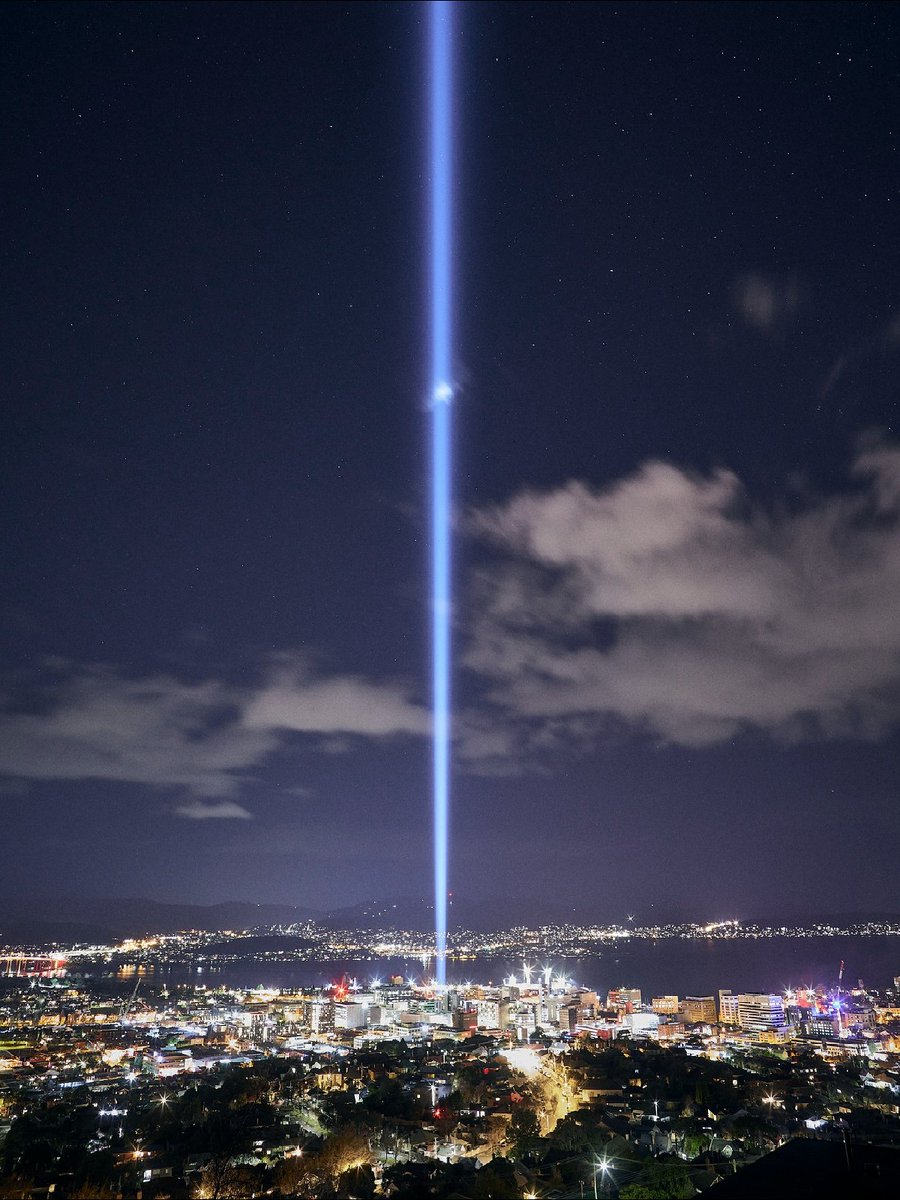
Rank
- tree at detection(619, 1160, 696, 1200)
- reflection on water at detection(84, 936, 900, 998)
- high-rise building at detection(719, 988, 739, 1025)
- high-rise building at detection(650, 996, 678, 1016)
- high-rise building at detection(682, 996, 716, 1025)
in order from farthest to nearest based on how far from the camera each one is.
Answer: reflection on water at detection(84, 936, 900, 998) → high-rise building at detection(650, 996, 678, 1016) → high-rise building at detection(719, 988, 739, 1025) → high-rise building at detection(682, 996, 716, 1025) → tree at detection(619, 1160, 696, 1200)

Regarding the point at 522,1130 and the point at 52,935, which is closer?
the point at 522,1130

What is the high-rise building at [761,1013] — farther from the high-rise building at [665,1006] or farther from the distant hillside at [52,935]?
the distant hillside at [52,935]

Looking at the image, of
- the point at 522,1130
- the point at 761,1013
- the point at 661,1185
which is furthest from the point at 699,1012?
the point at 661,1185

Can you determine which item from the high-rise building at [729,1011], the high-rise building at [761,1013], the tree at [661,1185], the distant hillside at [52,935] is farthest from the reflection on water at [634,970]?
the tree at [661,1185]

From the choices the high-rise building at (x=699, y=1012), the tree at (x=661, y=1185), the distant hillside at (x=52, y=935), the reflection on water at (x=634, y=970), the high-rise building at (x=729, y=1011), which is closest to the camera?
the tree at (x=661, y=1185)

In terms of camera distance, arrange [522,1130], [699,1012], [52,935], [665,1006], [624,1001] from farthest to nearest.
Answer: [52,935]
[624,1001]
[665,1006]
[699,1012]
[522,1130]

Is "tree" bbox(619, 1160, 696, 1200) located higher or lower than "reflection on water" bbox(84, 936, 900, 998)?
higher

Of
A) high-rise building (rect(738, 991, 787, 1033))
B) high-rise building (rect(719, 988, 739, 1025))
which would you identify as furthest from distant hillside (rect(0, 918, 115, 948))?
high-rise building (rect(738, 991, 787, 1033))

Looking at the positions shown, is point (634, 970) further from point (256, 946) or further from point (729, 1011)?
point (256, 946)

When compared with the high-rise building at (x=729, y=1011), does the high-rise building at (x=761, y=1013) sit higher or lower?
higher

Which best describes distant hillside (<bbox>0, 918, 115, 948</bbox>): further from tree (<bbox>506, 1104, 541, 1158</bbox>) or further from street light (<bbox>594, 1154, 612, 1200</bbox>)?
street light (<bbox>594, 1154, 612, 1200</bbox>)

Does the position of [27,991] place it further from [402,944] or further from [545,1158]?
[402,944]

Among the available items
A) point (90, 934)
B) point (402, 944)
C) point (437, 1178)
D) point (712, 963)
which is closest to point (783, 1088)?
point (437, 1178)
